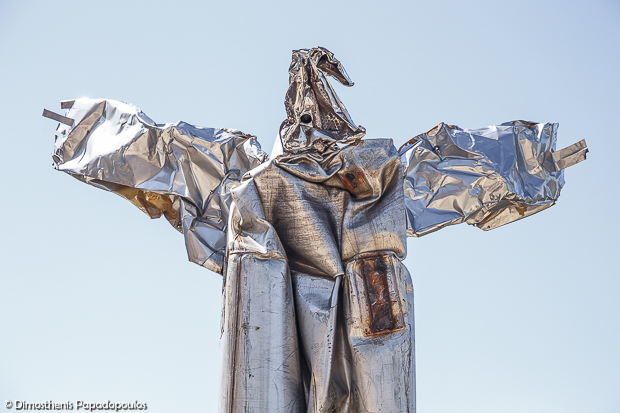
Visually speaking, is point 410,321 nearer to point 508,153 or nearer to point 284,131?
point 284,131

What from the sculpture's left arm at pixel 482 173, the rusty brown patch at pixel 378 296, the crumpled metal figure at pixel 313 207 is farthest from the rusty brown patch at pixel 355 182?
the sculpture's left arm at pixel 482 173

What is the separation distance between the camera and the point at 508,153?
623 cm

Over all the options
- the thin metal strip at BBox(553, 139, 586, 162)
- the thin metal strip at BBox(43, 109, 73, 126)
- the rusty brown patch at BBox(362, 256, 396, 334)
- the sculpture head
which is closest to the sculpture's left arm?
the thin metal strip at BBox(553, 139, 586, 162)

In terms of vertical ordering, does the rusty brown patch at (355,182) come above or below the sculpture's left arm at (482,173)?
below

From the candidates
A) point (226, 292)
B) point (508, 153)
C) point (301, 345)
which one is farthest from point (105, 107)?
point (508, 153)

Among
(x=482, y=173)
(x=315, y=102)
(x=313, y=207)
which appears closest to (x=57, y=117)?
(x=315, y=102)

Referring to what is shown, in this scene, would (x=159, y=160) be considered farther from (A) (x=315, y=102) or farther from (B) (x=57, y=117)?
(A) (x=315, y=102)

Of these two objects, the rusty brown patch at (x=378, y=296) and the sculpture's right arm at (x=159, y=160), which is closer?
the rusty brown patch at (x=378, y=296)

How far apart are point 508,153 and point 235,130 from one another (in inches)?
76.7

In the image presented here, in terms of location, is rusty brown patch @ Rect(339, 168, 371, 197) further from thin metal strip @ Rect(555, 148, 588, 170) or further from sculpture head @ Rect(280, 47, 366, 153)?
thin metal strip @ Rect(555, 148, 588, 170)

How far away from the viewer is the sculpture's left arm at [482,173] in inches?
241

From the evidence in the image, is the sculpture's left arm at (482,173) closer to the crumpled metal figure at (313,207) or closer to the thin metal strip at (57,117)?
the crumpled metal figure at (313,207)

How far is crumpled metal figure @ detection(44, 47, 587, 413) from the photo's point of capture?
473cm

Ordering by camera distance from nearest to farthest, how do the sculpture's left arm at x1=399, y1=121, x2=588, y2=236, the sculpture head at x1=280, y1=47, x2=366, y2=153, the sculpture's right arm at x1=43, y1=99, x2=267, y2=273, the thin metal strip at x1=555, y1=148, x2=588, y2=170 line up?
the sculpture head at x1=280, y1=47, x2=366, y2=153
the sculpture's right arm at x1=43, y1=99, x2=267, y2=273
the sculpture's left arm at x1=399, y1=121, x2=588, y2=236
the thin metal strip at x1=555, y1=148, x2=588, y2=170
